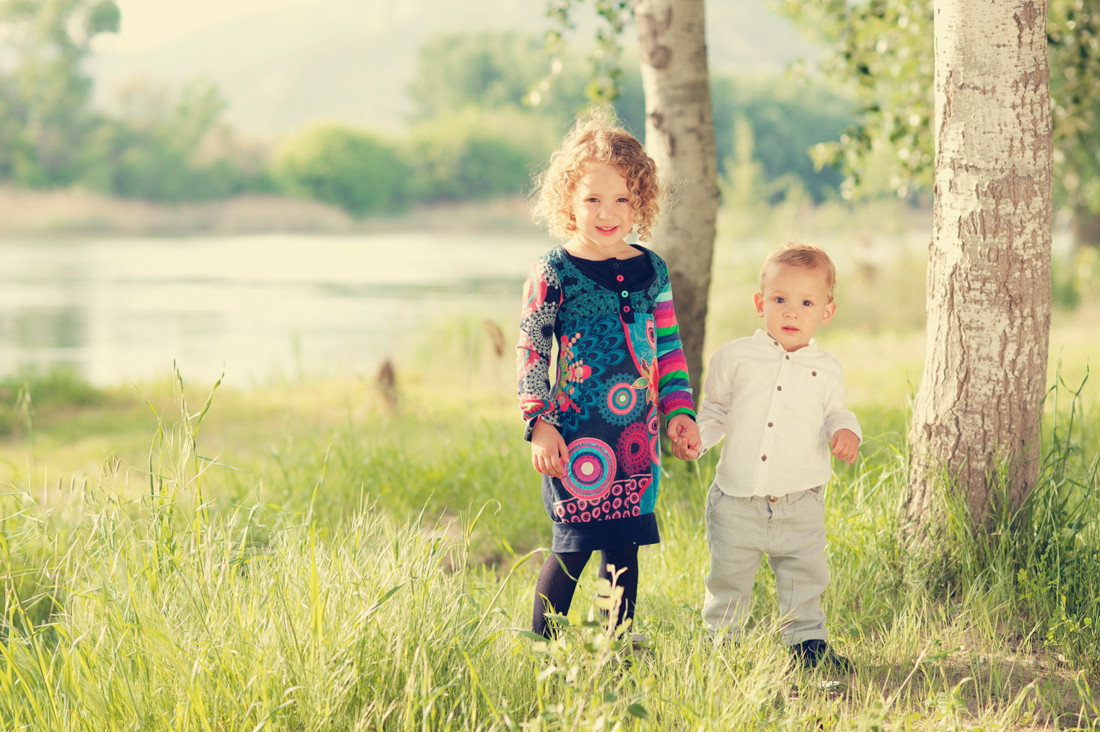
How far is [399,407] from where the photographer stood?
739 cm

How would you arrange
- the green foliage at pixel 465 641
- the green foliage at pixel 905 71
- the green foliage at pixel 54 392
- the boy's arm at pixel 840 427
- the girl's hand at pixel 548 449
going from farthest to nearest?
the green foliage at pixel 54 392, the green foliage at pixel 905 71, the boy's arm at pixel 840 427, the girl's hand at pixel 548 449, the green foliage at pixel 465 641

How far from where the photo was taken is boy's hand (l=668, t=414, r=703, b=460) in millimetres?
2475

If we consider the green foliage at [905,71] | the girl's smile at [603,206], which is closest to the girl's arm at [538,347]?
the girl's smile at [603,206]

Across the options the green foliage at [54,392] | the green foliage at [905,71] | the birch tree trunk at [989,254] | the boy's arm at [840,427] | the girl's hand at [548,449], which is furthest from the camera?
the green foliage at [54,392]

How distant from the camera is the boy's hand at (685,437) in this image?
2475 mm

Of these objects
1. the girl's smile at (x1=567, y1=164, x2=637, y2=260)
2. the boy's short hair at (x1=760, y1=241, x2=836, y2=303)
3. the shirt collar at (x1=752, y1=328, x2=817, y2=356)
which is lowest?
the shirt collar at (x1=752, y1=328, x2=817, y2=356)

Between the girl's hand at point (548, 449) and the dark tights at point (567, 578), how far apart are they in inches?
10.7

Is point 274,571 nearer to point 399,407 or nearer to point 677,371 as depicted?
point 677,371

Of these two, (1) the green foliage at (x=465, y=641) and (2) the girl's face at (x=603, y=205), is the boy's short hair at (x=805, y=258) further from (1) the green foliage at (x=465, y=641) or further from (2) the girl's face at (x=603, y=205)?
(1) the green foliage at (x=465, y=641)

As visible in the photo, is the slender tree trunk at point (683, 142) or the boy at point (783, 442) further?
the slender tree trunk at point (683, 142)

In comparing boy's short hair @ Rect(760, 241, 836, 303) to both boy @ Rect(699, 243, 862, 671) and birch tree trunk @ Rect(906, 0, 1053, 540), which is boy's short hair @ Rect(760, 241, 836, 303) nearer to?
boy @ Rect(699, 243, 862, 671)

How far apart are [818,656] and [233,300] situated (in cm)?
2189

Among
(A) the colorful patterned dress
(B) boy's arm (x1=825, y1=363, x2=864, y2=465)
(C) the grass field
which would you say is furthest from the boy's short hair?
(C) the grass field

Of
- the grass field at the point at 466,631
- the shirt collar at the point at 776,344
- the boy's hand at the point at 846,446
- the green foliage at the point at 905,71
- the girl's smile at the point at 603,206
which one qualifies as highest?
the green foliage at the point at 905,71
